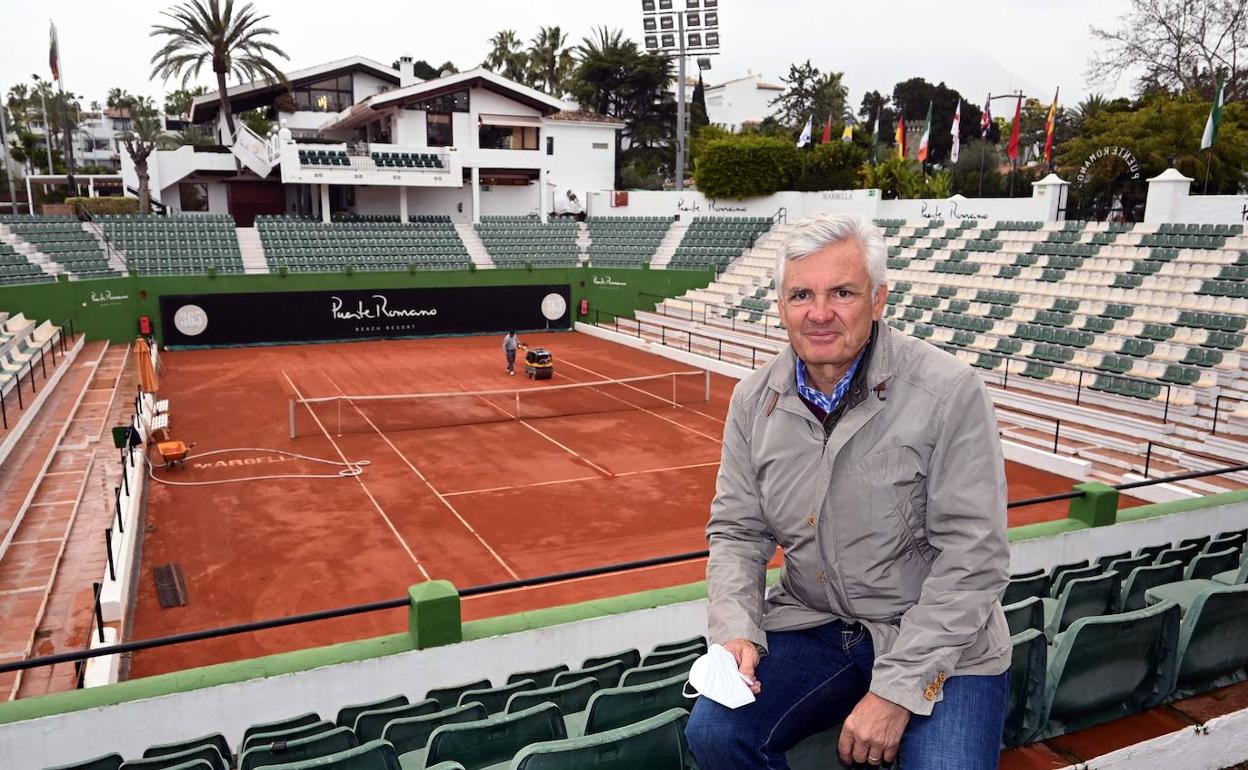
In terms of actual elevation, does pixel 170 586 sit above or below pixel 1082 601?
below

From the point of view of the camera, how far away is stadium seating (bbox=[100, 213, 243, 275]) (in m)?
35.9

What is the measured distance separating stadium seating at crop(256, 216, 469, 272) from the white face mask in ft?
121

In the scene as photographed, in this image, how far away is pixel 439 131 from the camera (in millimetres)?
50688

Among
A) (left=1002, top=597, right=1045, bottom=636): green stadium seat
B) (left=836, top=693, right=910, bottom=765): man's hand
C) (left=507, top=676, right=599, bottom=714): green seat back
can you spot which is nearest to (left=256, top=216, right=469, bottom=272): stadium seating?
(left=507, top=676, right=599, bottom=714): green seat back

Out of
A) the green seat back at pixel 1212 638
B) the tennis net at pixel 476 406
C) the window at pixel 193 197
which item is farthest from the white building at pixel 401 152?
the green seat back at pixel 1212 638

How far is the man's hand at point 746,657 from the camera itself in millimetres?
2895

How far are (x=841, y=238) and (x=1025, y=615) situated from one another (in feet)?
11.3

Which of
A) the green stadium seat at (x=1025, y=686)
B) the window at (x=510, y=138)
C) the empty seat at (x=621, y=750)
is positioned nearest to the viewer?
the empty seat at (x=621, y=750)

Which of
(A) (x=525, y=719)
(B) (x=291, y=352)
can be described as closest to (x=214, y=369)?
(B) (x=291, y=352)

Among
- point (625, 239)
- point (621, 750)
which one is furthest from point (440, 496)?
point (625, 239)

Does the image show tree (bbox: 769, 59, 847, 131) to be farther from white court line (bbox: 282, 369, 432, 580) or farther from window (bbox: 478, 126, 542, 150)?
white court line (bbox: 282, 369, 432, 580)

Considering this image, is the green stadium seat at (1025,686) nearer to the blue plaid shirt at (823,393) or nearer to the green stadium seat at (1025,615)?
the green stadium seat at (1025,615)

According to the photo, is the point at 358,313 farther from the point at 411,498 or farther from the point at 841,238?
the point at 841,238

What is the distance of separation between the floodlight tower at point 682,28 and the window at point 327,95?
20561 millimetres
